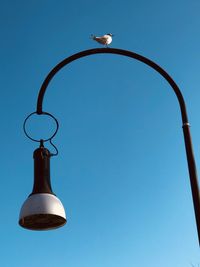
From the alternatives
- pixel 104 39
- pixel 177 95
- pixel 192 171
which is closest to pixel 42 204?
pixel 192 171

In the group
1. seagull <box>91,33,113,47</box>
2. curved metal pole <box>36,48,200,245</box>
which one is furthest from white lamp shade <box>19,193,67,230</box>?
seagull <box>91,33,113,47</box>

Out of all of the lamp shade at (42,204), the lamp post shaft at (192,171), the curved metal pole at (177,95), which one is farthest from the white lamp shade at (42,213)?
the lamp post shaft at (192,171)

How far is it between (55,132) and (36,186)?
931 millimetres

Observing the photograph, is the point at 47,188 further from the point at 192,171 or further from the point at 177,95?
the point at 177,95

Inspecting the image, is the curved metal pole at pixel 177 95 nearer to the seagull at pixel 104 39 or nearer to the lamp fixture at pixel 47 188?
the lamp fixture at pixel 47 188

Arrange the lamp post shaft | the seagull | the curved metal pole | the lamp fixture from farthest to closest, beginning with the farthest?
the seagull, the lamp fixture, the curved metal pole, the lamp post shaft

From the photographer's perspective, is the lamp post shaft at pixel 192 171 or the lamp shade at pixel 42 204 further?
the lamp shade at pixel 42 204

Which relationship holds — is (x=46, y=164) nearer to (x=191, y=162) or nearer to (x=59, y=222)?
(x=59, y=222)

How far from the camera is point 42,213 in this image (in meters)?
6.57

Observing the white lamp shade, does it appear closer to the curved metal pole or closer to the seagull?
the curved metal pole

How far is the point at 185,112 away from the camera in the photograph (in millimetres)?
7230

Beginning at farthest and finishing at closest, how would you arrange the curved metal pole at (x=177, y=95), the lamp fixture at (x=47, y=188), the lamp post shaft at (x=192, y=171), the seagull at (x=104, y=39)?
the seagull at (x=104, y=39), the lamp fixture at (x=47, y=188), the curved metal pole at (x=177, y=95), the lamp post shaft at (x=192, y=171)

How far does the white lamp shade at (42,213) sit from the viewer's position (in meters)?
6.57

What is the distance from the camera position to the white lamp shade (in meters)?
6.57
